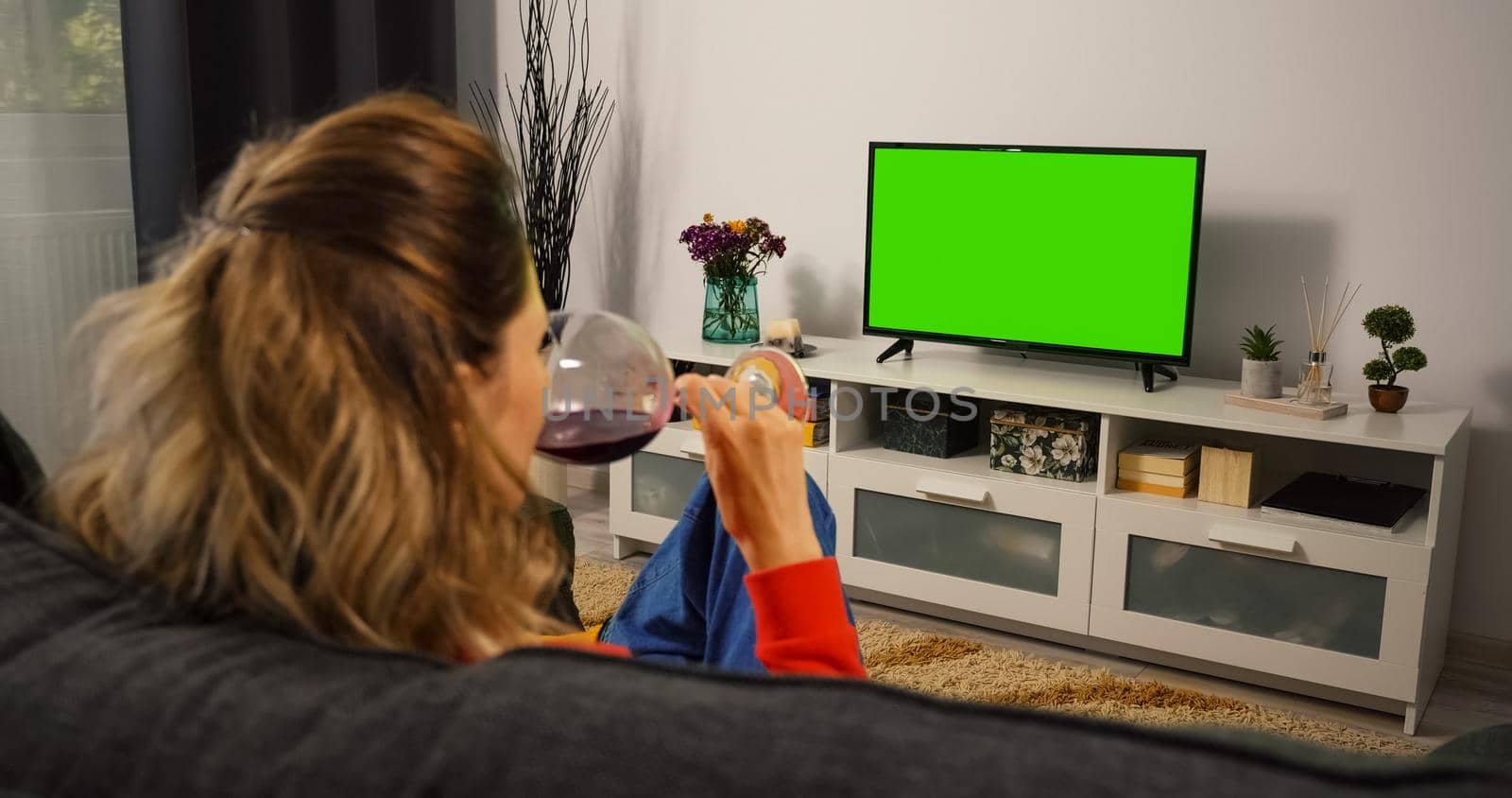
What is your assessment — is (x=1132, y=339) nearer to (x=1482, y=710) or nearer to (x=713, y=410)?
(x=1482, y=710)

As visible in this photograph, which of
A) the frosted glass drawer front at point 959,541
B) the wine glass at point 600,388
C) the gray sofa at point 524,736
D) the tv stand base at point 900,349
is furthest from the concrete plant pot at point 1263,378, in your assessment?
the gray sofa at point 524,736

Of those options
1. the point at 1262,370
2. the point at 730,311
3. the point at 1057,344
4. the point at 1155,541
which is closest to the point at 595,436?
the point at 1155,541

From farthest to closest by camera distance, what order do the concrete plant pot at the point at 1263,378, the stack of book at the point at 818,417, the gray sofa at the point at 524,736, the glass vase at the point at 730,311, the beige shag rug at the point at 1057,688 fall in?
the glass vase at the point at 730,311 → the stack of book at the point at 818,417 → the concrete plant pot at the point at 1263,378 → the beige shag rug at the point at 1057,688 → the gray sofa at the point at 524,736

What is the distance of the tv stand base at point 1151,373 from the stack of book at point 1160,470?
156 mm

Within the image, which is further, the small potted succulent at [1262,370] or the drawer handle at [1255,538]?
the small potted succulent at [1262,370]

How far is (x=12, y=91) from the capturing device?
328 cm

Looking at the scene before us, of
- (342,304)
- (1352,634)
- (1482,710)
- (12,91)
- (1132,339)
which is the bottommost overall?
(1482,710)

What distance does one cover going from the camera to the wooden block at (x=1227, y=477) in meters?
Answer: 2.88

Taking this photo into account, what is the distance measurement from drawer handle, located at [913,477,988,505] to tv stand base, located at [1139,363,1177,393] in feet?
1.49

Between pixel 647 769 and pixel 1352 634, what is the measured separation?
104 inches

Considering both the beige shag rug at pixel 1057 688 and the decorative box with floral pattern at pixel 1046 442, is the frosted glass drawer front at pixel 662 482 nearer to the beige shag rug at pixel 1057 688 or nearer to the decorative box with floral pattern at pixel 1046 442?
the beige shag rug at pixel 1057 688

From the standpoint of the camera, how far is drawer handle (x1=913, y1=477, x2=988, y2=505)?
A: 3.15 m

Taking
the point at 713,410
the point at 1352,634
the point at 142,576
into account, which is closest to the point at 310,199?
the point at 142,576

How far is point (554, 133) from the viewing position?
4.29 m
